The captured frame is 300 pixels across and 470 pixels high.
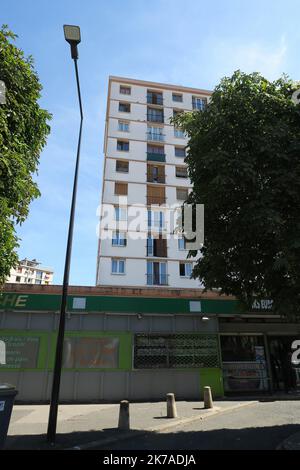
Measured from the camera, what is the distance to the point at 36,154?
969 cm

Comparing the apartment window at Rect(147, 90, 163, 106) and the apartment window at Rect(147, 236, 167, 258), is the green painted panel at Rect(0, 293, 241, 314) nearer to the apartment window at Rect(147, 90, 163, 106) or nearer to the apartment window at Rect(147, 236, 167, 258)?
the apartment window at Rect(147, 236, 167, 258)

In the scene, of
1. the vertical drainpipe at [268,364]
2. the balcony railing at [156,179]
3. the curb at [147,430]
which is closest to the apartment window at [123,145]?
the balcony railing at [156,179]

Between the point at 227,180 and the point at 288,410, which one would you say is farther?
the point at 288,410

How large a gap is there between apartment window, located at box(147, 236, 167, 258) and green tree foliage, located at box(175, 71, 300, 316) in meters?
20.9

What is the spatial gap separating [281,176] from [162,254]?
2287 cm

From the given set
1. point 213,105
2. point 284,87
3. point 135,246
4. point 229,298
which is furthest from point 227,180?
point 135,246

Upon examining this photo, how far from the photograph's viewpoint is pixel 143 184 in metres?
33.1

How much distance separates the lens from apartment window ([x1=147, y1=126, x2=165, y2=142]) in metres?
35.8

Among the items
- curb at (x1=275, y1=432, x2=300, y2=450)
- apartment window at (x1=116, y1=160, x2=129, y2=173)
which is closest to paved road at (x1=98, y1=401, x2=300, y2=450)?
curb at (x1=275, y1=432, x2=300, y2=450)

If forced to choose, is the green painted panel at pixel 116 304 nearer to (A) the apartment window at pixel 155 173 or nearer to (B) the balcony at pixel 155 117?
(A) the apartment window at pixel 155 173

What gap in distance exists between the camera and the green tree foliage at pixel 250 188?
7965 millimetres

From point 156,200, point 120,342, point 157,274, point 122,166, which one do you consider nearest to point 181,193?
point 156,200

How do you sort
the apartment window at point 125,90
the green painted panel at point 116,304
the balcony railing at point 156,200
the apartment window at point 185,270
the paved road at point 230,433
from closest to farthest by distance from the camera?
the paved road at point 230,433, the green painted panel at point 116,304, the apartment window at point 185,270, the balcony railing at point 156,200, the apartment window at point 125,90
